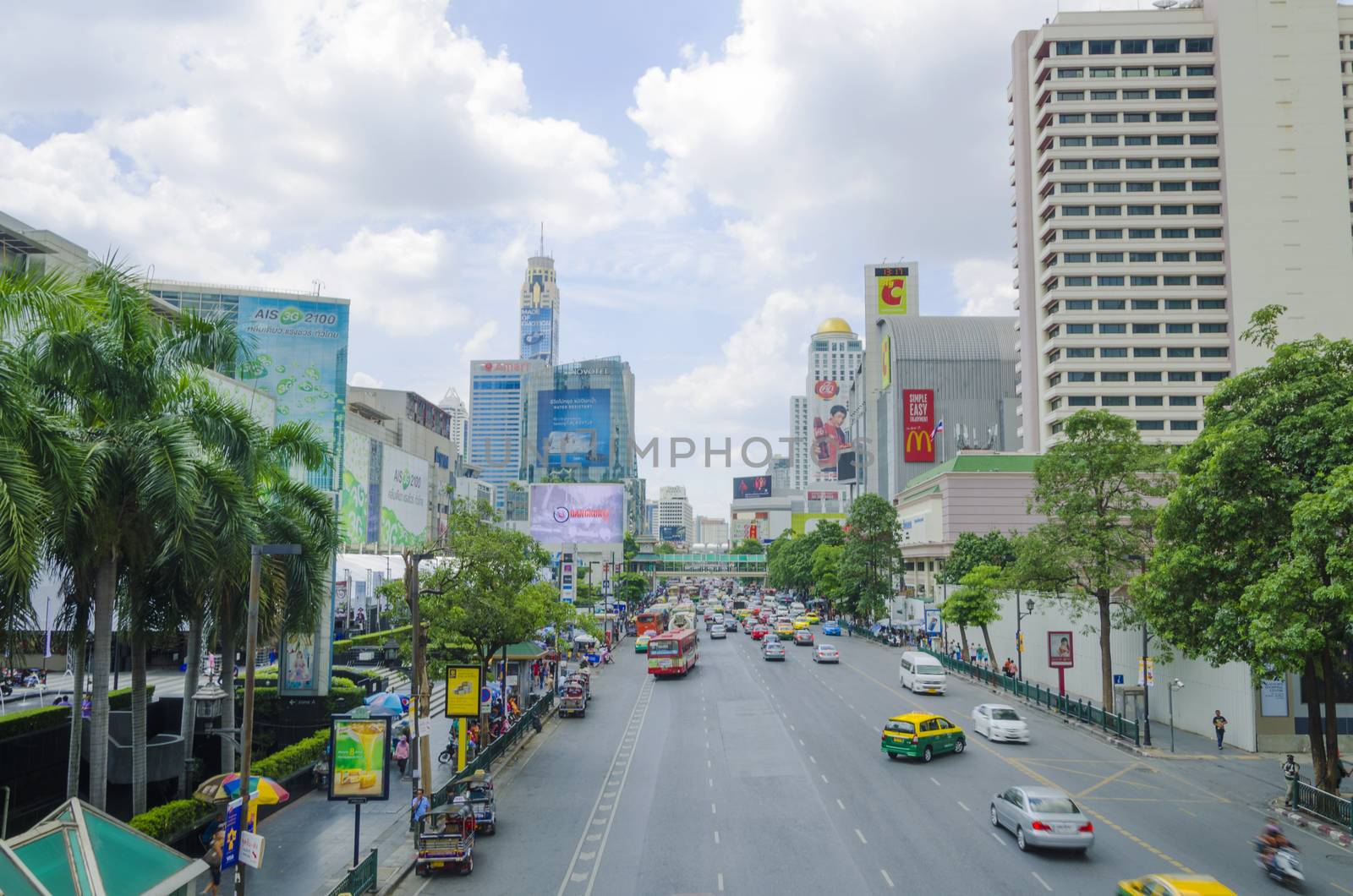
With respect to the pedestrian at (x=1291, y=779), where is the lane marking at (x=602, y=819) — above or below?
below

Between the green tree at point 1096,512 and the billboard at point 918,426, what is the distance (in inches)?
4038

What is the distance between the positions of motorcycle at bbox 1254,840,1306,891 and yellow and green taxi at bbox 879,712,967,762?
13.7 metres

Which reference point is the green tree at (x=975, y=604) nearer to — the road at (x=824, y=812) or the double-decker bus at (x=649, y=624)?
the road at (x=824, y=812)

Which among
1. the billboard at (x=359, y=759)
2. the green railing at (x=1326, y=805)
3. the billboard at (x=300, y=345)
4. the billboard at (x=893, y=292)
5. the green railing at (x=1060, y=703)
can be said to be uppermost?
the billboard at (x=893, y=292)

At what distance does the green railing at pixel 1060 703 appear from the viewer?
124 ft

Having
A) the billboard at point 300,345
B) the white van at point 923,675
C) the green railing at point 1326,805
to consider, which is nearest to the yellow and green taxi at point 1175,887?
the green railing at point 1326,805

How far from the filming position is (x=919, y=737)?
108ft

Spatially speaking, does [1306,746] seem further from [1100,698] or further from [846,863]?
[846,863]

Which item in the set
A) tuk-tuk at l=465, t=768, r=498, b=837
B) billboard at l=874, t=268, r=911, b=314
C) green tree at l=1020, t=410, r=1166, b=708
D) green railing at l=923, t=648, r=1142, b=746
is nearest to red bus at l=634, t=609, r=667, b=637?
green railing at l=923, t=648, r=1142, b=746

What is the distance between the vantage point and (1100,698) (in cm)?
4753

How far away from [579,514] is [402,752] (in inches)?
3000

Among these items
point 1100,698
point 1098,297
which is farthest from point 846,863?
point 1098,297

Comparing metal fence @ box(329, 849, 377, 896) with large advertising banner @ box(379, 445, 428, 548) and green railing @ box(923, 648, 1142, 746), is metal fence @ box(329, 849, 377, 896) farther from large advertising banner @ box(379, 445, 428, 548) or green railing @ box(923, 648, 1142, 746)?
large advertising banner @ box(379, 445, 428, 548)

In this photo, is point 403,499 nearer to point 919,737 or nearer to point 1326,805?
point 919,737
